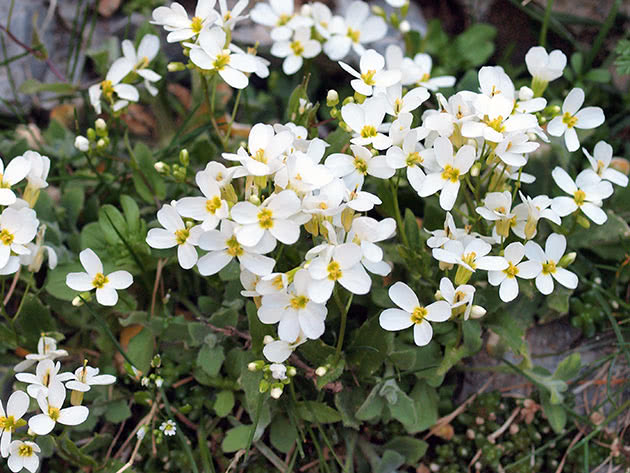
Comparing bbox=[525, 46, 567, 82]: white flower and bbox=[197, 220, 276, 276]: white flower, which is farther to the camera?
bbox=[525, 46, 567, 82]: white flower

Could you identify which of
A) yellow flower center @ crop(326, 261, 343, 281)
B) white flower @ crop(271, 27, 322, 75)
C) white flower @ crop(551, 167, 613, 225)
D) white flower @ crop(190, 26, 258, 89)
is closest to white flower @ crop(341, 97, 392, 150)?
white flower @ crop(190, 26, 258, 89)

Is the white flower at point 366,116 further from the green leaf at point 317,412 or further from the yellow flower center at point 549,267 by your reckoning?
the green leaf at point 317,412

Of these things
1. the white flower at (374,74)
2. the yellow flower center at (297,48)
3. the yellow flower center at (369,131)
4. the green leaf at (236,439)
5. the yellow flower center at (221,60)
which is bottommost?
the green leaf at (236,439)

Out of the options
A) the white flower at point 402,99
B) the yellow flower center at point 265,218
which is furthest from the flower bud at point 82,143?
the white flower at point 402,99

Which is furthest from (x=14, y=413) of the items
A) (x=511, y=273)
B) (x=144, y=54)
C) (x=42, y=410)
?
(x=511, y=273)

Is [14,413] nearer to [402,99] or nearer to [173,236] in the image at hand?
[173,236]

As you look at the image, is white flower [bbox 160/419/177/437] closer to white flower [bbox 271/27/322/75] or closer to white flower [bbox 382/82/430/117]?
white flower [bbox 382/82/430/117]
